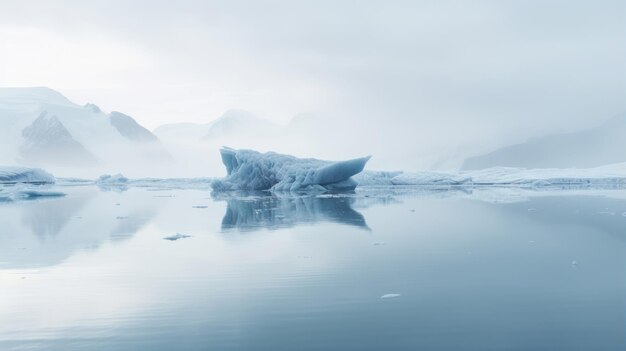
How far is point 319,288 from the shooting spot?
17.7 ft

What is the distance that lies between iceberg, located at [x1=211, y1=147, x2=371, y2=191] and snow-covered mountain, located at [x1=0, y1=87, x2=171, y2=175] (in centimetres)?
6245

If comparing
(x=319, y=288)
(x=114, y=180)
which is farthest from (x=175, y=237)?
(x=114, y=180)

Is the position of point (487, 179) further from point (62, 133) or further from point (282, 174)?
point (62, 133)

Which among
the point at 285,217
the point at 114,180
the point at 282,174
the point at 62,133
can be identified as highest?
the point at 62,133

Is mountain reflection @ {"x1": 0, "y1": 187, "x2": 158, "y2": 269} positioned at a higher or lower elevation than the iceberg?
lower

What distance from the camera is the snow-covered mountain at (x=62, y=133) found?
265 feet

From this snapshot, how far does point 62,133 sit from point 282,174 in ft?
221

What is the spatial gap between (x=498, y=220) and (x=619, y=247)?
12.7ft

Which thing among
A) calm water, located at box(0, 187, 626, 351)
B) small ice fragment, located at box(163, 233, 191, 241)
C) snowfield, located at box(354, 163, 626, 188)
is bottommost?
calm water, located at box(0, 187, 626, 351)

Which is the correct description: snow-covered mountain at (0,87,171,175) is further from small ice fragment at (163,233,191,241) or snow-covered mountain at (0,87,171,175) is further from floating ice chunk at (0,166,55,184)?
small ice fragment at (163,233,191,241)

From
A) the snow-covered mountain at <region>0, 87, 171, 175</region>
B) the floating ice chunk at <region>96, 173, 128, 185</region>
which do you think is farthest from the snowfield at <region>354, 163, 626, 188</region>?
the snow-covered mountain at <region>0, 87, 171, 175</region>

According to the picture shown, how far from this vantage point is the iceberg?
2616 centimetres

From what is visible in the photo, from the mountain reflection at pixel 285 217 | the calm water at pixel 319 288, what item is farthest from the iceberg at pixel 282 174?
the calm water at pixel 319 288

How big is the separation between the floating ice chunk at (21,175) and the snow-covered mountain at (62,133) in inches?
1849
